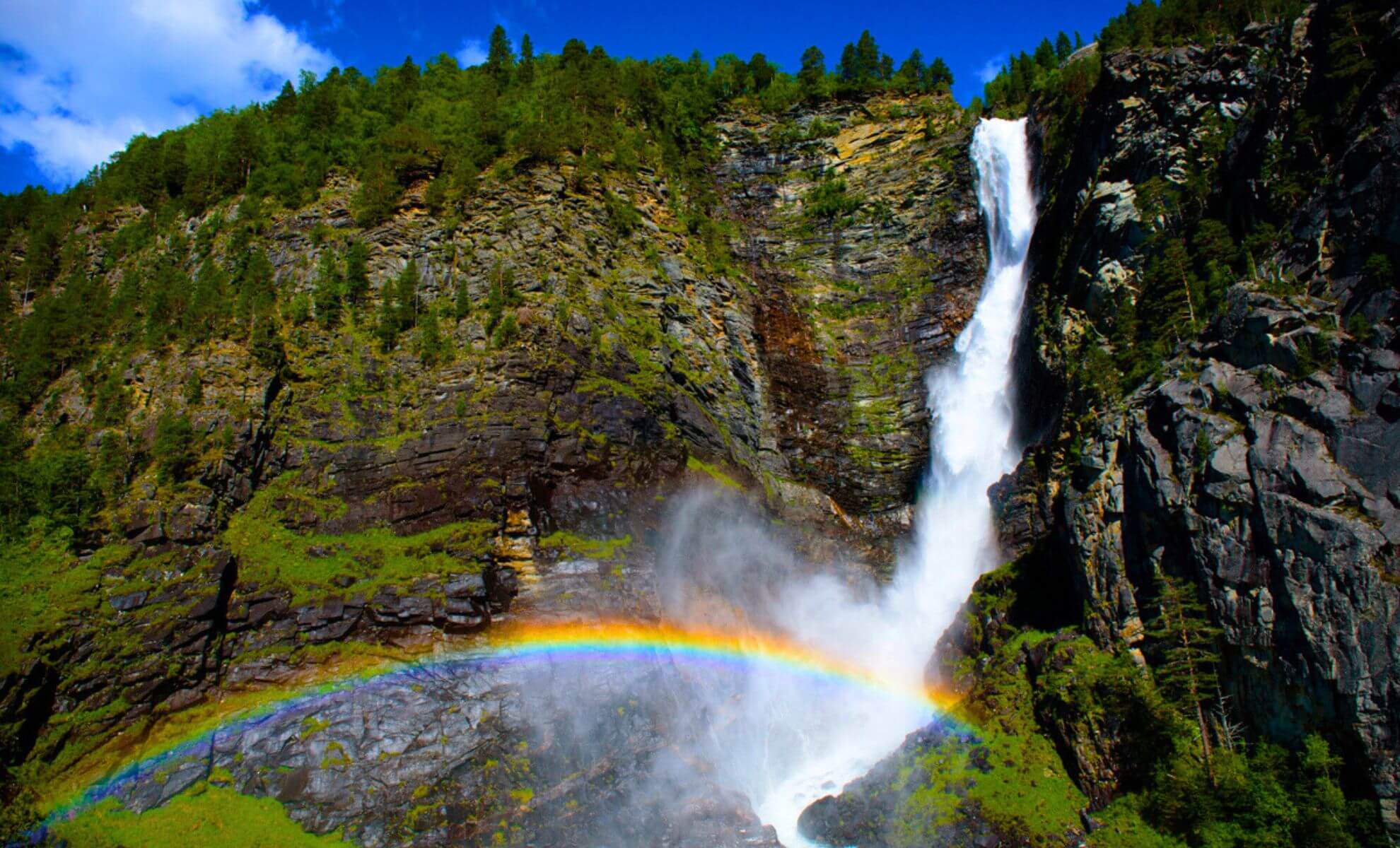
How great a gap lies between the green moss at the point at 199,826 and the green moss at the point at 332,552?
21.3 feet

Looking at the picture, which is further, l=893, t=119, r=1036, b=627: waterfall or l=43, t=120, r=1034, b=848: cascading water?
l=893, t=119, r=1036, b=627: waterfall

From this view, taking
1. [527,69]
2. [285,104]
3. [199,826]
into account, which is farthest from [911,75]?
[199,826]

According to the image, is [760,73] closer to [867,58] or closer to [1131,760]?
[867,58]

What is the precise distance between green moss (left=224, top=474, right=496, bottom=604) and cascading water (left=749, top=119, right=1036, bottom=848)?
45.9 feet

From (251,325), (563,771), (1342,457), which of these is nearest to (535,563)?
(563,771)

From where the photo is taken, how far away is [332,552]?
1075 inches

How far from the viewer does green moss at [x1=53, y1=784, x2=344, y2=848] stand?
64.9 ft

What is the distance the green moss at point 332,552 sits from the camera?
26.2 meters

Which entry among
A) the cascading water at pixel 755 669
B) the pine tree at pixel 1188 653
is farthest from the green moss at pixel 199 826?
the pine tree at pixel 1188 653

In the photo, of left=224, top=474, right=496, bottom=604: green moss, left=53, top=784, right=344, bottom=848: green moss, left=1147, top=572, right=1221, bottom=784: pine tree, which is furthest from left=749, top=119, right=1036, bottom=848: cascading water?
left=53, top=784, right=344, bottom=848: green moss

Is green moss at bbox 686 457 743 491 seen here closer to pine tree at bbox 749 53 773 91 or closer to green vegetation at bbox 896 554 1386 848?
green vegetation at bbox 896 554 1386 848

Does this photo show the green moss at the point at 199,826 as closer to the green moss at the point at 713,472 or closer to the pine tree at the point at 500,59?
the green moss at the point at 713,472

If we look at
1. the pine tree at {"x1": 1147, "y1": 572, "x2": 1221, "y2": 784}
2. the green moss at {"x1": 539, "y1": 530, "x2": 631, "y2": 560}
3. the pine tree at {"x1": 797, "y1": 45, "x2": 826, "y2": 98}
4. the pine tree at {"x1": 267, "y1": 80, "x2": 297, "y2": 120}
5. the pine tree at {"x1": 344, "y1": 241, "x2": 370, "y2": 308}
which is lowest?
the pine tree at {"x1": 1147, "y1": 572, "x2": 1221, "y2": 784}

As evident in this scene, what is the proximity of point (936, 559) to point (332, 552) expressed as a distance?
29.7 meters
